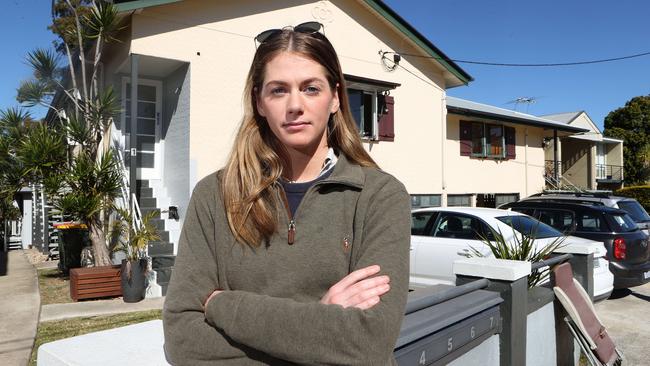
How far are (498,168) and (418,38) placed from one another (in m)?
6.74

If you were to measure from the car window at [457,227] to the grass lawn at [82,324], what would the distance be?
4.45 meters

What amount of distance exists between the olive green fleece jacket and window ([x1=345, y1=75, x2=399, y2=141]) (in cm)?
1069

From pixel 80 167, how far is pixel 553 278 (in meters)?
6.97

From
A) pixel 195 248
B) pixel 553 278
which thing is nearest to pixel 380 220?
pixel 195 248

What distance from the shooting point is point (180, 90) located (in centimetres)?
967

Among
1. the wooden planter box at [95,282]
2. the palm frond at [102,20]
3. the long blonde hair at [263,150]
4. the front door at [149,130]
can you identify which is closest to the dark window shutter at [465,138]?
the front door at [149,130]

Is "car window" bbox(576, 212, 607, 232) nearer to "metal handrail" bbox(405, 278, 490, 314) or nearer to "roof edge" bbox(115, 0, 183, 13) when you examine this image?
"metal handrail" bbox(405, 278, 490, 314)

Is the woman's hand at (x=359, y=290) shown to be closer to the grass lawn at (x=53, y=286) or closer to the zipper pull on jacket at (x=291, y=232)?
the zipper pull on jacket at (x=291, y=232)

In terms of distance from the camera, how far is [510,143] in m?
18.0

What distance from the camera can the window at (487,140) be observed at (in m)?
16.3

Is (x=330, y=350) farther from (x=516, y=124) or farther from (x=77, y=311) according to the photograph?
(x=516, y=124)

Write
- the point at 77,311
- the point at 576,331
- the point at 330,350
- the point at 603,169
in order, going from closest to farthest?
the point at 330,350 → the point at 576,331 → the point at 77,311 → the point at 603,169

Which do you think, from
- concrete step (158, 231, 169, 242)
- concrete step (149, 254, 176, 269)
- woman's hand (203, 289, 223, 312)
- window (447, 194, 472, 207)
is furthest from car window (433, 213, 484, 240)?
window (447, 194, 472, 207)

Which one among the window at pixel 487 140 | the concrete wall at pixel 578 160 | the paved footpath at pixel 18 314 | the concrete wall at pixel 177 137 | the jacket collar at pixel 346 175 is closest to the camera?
the jacket collar at pixel 346 175
